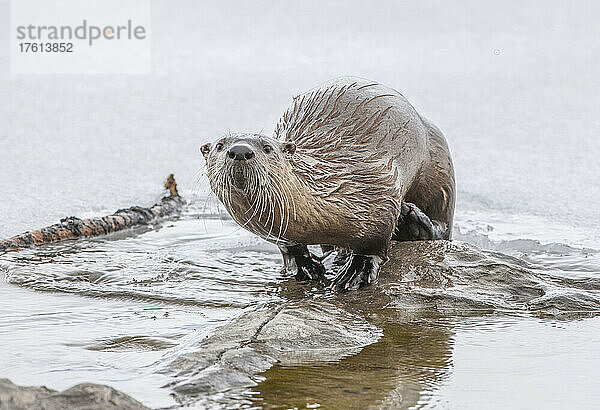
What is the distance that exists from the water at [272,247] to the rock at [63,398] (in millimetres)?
470

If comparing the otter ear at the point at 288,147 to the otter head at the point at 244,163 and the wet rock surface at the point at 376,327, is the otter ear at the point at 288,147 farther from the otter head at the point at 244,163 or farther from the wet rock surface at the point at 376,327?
the wet rock surface at the point at 376,327

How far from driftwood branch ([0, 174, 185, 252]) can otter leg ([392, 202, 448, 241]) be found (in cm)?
201

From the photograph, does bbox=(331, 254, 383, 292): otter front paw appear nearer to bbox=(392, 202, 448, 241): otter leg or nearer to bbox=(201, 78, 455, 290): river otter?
bbox=(201, 78, 455, 290): river otter

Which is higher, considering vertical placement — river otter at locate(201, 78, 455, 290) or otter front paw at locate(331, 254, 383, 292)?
river otter at locate(201, 78, 455, 290)

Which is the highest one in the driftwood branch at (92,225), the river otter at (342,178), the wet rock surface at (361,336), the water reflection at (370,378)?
the river otter at (342,178)

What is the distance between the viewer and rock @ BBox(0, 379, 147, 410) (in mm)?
1729

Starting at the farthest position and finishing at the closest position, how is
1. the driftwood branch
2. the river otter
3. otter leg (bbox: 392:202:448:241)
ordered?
1. the driftwood branch
2. otter leg (bbox: 392:202:448:241)
3. the river otter

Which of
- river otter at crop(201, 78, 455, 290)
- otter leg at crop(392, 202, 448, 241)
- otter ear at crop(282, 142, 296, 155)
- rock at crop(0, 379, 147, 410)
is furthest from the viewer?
otter leg at crop(392, 202, 448, 241)

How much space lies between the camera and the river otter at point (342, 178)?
3.63 metres

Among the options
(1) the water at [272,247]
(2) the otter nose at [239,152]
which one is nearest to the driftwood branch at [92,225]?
(1) the water at [272,247]

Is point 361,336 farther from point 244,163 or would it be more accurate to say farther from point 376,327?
point 244,163

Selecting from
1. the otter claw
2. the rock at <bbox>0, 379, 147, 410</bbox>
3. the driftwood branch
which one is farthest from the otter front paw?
the rock at <bbox>0, 379, 147, 410</bbox>

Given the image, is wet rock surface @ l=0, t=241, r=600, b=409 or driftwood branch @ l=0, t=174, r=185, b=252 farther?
driftwood branch @ l=0, t=174, r=185, b=252

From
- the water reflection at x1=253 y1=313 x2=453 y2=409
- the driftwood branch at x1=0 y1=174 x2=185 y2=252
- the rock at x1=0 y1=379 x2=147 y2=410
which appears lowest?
the water reflection at x1=253 y1=313 x2=453 y2=409
